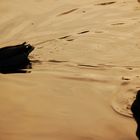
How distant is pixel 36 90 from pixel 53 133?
28.3 inches

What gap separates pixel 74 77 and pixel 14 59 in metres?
0.82

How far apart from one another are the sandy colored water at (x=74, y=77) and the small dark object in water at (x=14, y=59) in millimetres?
127

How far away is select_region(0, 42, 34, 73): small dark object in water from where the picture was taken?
10.8 feet

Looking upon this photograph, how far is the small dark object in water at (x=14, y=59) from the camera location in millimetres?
3289

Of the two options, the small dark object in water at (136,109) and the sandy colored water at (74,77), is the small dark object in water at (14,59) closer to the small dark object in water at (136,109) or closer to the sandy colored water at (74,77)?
the sandy colored water at (74,77)

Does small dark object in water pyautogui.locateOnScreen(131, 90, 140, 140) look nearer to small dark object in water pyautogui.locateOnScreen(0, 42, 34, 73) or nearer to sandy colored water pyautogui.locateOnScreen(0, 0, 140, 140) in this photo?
sandy colored water pyautogui.locateOnScreen(0, 0, 140, 140)

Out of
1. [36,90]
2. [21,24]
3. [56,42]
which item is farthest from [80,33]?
[36,90]

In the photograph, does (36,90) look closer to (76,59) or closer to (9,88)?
(9,88)

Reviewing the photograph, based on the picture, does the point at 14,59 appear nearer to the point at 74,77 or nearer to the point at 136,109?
the point at 74,77

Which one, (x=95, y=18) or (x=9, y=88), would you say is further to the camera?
(x=95, y=18)

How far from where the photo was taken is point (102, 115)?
2.34 metres

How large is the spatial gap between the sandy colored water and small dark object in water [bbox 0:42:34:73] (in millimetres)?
127

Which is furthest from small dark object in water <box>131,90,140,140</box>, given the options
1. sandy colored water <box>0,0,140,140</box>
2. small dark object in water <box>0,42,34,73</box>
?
small dark object in water <box>0,42,34,73</box>

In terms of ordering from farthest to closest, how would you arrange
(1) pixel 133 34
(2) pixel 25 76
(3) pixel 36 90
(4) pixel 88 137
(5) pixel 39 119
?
(1) pixel 133 34, (2) pixel 25 76, (3) pixel 36 90, (5) pixel 39 119, (4) pixel 88 137
